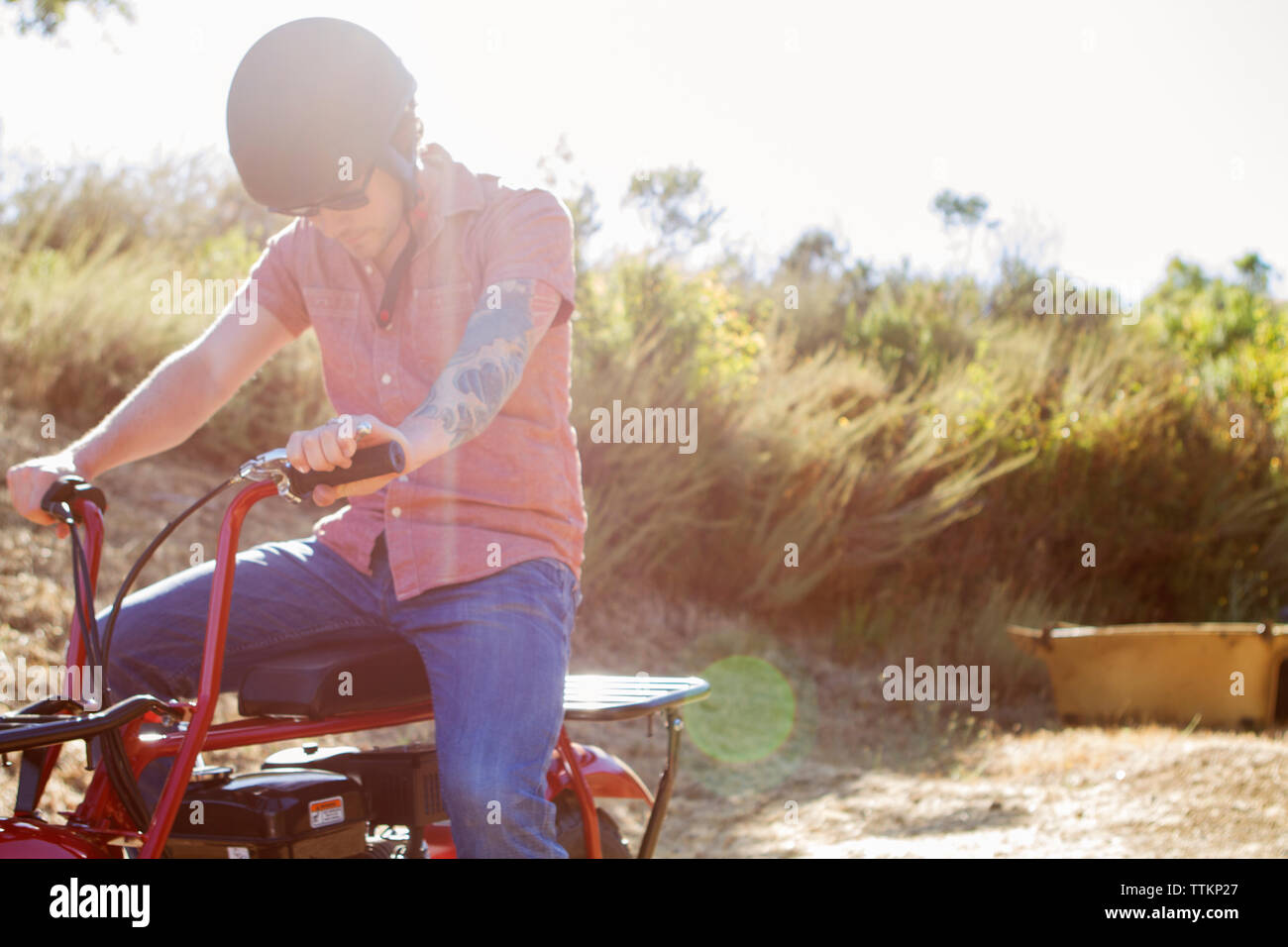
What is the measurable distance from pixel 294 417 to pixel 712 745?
346 cm

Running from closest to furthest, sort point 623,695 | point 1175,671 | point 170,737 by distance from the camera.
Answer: point 170,737 < point 623,695 < point 1175,671

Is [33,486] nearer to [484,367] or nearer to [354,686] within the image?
[354,686]

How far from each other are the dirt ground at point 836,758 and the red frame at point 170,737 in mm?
2497

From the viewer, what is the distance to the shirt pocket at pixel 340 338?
2.85m

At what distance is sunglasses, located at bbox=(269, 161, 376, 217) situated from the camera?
7.93 feet

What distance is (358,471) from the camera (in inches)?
77.4

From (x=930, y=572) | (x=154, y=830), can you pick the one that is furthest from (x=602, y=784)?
(x=930, y=572)

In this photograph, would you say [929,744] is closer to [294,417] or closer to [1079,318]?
[294,417]

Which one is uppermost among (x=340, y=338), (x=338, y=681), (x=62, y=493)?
(x=340, y=338)

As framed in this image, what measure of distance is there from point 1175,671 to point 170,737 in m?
7.83

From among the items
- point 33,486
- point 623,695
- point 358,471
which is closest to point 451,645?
point 623,695

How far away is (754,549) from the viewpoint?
948cm

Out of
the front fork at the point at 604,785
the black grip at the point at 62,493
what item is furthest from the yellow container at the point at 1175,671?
the black grip at the point at 62,493

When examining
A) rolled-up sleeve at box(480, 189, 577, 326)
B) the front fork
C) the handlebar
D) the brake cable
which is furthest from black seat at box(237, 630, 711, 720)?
rolled-up sleeve at box(480, 189, 577, 326)
